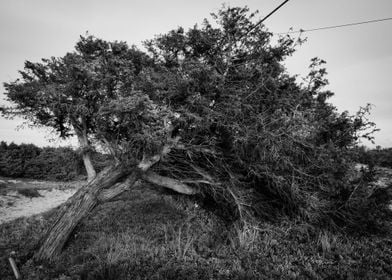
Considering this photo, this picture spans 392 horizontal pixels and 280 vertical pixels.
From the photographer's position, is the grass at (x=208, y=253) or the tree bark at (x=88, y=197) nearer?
the grass at (x=208, y=253)

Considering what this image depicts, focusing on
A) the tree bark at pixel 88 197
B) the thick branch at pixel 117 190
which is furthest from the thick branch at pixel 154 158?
the thick branch at pixel 117 190

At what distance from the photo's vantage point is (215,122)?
5.42 metres

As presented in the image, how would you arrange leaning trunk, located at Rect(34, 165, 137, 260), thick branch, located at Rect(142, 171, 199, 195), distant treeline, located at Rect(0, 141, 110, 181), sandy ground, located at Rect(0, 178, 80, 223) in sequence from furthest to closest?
distant treeline, located at Rect(0, 141, 110, 181)
sandy ground, located at Rect(0, 178, 80, 223)
thick branch, located at Rect(142, 171, 199, 195)
leaning trunk, located at Rect(34, 165, 137, 260)

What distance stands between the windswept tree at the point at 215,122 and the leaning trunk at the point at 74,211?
26 millimetres

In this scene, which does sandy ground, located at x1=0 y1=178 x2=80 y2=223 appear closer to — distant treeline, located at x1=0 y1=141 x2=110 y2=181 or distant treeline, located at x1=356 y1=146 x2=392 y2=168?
distant treeline, located at x1=0 y1=141 x2=110 y2=181

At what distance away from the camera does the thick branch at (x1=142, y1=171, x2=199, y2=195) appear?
6246 mm

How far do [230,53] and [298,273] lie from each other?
6.66m

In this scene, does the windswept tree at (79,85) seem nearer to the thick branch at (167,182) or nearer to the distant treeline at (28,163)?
the thick branch at (167,182)

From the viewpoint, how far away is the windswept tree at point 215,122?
532 centimetres

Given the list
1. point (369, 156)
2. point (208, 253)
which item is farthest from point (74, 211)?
point (369, 156)

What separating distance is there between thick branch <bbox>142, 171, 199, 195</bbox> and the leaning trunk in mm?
789

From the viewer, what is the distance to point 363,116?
623 centimetres

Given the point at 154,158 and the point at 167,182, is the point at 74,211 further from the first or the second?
the point at 167,182

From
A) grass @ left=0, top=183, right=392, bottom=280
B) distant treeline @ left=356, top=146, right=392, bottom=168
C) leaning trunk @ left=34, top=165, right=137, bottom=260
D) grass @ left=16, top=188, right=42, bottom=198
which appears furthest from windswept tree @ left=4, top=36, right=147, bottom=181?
grass @ left=16, top=188, right=42, bottom=198
